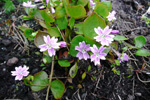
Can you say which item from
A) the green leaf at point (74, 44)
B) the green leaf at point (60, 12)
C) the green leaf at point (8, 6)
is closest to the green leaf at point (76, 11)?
the green leaf at point (60, 12)

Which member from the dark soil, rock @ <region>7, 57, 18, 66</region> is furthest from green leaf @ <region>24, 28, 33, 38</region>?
rock @ <region>7, 57, 18, 66</region>

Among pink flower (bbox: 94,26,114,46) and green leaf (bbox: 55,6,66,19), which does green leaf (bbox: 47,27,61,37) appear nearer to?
green leaf (bbox: 55,6,66,19)

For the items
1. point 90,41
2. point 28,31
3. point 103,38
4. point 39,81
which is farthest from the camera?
point 28,31

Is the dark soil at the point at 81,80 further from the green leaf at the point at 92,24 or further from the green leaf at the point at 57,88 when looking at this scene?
the green leaf at the point at 92,24

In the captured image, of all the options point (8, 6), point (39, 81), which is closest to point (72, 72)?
point (39, 81)

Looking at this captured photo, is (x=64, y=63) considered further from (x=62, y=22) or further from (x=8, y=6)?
(x=8, y=6)
